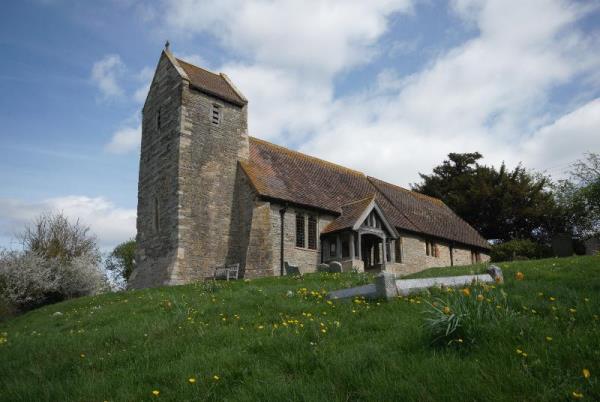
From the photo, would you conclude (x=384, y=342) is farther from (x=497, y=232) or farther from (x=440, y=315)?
(x=497, y=232)

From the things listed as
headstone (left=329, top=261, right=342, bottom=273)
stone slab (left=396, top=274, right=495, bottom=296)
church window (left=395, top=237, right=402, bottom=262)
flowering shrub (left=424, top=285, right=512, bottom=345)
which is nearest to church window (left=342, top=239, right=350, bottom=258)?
church window (left=395, top=237, right=402, bottom=262)

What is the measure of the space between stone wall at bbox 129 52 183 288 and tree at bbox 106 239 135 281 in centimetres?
3001

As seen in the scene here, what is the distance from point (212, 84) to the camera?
962 inches

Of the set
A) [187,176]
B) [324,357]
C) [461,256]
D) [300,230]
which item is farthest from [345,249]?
[324,357]

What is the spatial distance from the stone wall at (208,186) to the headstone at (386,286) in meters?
13.5

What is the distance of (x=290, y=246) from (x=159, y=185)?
7146mm

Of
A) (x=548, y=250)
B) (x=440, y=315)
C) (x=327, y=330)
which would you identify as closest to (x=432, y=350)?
(x=440, y=315)

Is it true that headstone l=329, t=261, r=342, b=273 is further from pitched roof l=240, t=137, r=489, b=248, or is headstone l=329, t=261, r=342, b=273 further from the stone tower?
the stone tower

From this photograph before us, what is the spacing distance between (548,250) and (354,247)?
1493 cm

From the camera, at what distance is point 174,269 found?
19.6 metres

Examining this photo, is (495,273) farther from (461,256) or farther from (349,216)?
(461,256)

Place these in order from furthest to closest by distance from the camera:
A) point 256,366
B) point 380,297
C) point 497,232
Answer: point 497,232, point 380,297, point 256,366

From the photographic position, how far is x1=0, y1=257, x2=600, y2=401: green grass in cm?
429

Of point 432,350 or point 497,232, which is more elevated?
point 497,232
